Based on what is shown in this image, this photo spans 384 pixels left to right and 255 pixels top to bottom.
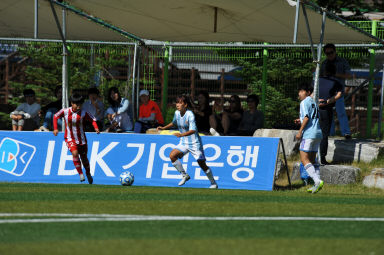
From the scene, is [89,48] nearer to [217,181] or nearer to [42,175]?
[42,175]

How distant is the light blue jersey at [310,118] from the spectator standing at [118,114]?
566cm

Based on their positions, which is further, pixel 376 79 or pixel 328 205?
pixel 376 79

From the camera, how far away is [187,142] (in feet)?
38.2

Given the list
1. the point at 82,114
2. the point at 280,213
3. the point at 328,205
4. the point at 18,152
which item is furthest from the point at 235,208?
the point at 18,152

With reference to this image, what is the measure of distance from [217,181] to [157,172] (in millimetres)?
1255

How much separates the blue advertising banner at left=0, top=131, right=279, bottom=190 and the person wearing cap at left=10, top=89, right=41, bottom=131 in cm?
254

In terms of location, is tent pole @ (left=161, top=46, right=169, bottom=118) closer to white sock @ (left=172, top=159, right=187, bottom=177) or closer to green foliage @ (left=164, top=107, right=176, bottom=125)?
green foliage @ (left=164, top=107, right=176, bottom=125)

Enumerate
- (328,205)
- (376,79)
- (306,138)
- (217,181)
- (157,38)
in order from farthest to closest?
1. (157,38)
2. (376,79)
3. (217,181)
4. (306,138)
5. (328,205)

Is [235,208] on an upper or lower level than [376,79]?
lower

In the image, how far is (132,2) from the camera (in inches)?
534

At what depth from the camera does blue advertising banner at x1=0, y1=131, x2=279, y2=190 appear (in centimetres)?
1197

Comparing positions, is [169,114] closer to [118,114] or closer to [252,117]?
[118,114]

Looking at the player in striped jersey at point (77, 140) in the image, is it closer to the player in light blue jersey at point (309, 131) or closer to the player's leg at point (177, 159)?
the player's leg at point (177, 159)

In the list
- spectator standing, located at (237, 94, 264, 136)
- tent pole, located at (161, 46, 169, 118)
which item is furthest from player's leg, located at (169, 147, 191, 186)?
tent pole, located at (161, 46, 169, 118)
